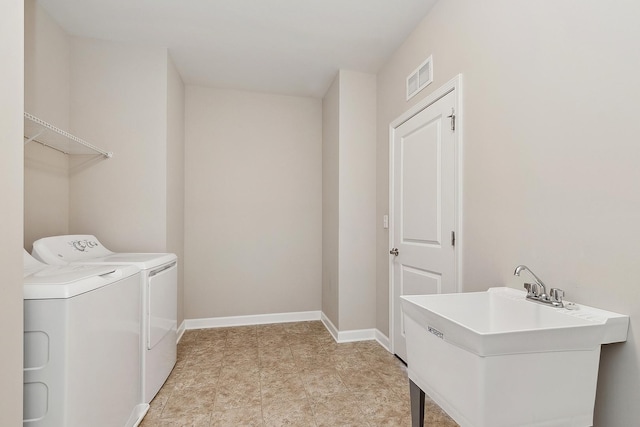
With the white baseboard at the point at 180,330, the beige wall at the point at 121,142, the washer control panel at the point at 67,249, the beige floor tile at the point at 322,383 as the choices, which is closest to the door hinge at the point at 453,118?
the beige floor tile at the point at 322,383

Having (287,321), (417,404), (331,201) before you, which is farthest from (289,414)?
(331,201)

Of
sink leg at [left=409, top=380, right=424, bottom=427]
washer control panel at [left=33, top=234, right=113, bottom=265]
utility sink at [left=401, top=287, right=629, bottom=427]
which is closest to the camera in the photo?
utility sink at [left=401, top=287, right=629, bottom=427]

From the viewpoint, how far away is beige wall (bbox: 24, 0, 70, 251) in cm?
208

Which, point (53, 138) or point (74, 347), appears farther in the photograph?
point (53, 138)

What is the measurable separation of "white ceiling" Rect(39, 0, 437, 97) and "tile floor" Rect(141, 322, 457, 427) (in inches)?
106

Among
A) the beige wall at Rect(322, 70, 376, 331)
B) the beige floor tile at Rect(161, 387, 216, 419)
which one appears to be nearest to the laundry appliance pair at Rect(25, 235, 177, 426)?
the beige floor tile at Rect(161, 387, 216, 419)

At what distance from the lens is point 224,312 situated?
355 centimetres

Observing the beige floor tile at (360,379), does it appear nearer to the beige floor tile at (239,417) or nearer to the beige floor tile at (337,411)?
the beige floor tile at (337,411)

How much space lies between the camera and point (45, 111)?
2248mm

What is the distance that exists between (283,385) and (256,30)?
2714mm

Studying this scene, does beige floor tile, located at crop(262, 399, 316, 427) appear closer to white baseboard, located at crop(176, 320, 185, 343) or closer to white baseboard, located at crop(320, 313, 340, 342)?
white baseboard, located at crop(320, 313, 340, 342)

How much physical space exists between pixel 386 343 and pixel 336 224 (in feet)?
3.98

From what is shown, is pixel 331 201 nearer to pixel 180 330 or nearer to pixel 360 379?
pixel 360 379

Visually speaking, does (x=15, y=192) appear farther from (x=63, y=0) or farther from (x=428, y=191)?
(x=428, y=191)
